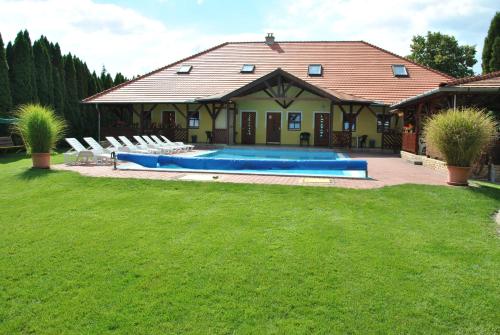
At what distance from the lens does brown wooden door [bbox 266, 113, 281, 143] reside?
23.8 metres

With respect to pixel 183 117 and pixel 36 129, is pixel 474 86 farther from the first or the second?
pixel 183 117

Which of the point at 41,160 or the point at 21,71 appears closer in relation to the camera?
the point at 41,160

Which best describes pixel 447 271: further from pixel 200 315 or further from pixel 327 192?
pixel 327 192

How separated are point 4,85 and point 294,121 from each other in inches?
589

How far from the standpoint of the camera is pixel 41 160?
36.0 ft

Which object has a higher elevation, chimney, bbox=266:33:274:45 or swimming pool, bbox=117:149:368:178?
chimney, bbox=266:33:274:45

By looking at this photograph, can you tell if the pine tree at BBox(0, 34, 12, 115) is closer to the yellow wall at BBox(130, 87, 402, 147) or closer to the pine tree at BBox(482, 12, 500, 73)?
the yellow wall at BBox(130, 87, 402, 147)

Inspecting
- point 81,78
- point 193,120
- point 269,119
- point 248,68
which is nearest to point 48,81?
point 81,78

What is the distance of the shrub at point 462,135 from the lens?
8555mm

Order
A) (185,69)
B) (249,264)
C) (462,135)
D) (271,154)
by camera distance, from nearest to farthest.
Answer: (249,264) < (462,135) < (271,154) < (185,69)

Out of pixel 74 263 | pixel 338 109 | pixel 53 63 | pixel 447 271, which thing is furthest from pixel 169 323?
pixel 53 63

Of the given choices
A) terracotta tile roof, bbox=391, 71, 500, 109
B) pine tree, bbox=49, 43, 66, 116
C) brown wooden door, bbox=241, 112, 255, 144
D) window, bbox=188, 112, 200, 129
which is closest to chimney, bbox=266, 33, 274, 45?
brown wooden door, bbox=241, 112, 255, 144

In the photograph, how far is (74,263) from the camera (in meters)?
4.38

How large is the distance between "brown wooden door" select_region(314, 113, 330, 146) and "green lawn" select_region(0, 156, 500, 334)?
1572 cm
